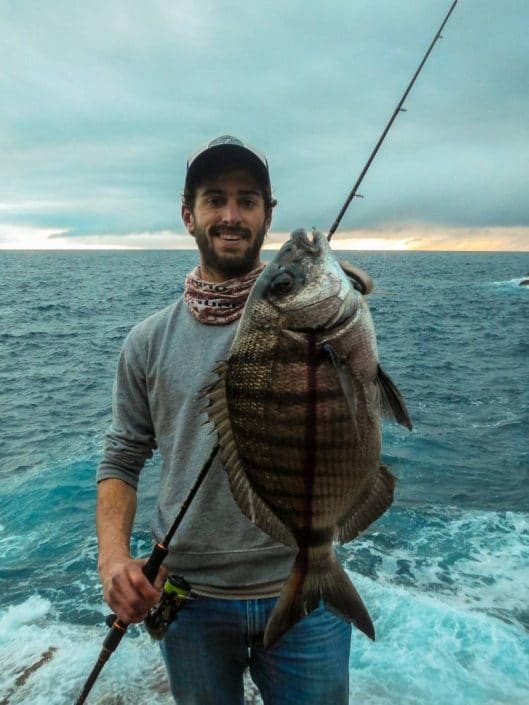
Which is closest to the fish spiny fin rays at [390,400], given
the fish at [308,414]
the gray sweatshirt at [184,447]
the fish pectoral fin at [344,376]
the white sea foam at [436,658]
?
the fish at [308,414]

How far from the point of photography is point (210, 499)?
289 cm

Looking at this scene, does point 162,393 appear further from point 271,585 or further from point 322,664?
point 322,664

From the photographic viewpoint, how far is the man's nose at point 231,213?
2867mm

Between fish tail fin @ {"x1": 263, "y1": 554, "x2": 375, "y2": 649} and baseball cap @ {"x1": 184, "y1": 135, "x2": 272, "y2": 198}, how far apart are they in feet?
5.83

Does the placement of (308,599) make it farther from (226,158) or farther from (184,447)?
(226,158)

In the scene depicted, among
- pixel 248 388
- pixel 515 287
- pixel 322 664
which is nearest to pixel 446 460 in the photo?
pixel 322 664

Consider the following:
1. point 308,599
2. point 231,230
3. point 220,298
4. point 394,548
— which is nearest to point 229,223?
point 231,230

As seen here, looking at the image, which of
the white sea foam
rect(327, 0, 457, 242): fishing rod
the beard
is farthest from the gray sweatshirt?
the white sea foam

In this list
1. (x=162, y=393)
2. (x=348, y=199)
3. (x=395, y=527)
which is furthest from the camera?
(x=395, y=527)

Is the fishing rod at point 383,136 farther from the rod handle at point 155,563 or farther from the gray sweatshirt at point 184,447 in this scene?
the rod handle at point 155,563

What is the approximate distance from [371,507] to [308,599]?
43 cm

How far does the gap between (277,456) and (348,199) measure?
1.61 m

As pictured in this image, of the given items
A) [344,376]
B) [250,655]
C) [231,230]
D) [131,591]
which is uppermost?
[231,230]

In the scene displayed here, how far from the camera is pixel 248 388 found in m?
2.22
